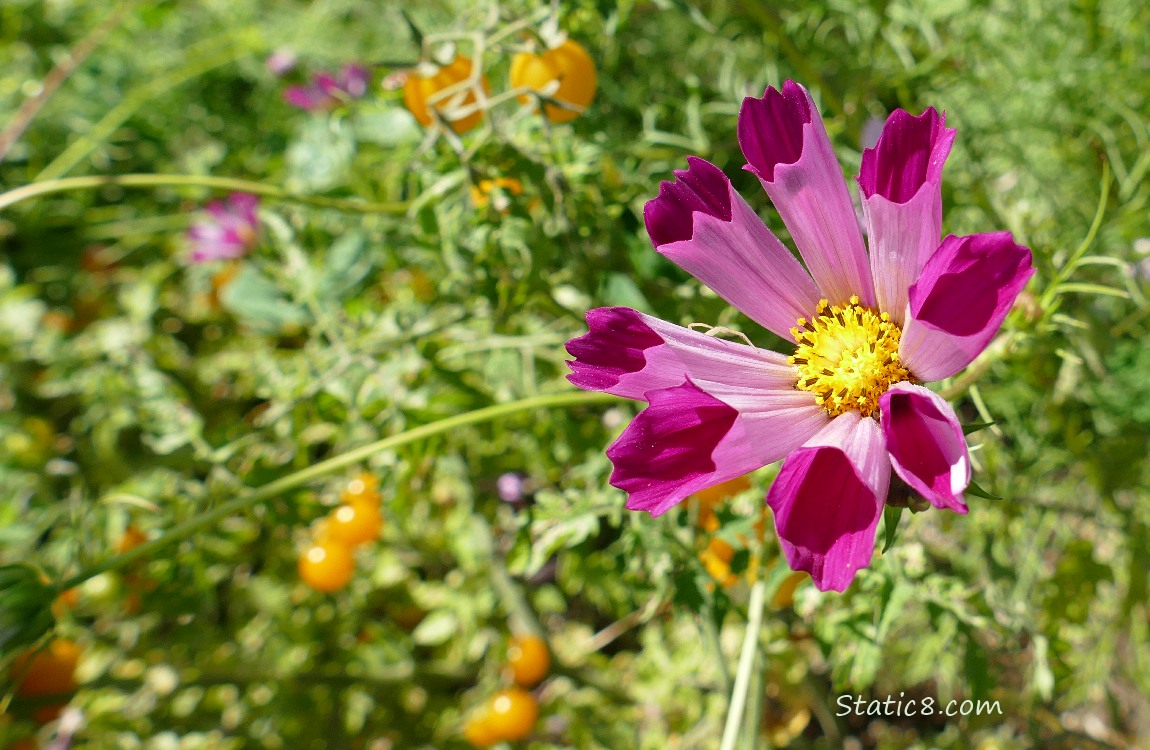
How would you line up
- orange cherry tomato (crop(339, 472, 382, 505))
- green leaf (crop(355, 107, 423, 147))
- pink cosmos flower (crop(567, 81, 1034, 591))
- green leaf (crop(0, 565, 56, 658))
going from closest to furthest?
pink cosmos flower (crop(567, 81, 1034, 591)), green leaf (crop(0, 565, 56, 658)), green leaf (crop(355, 107, 423, 147)), orange cherry tomato (crop(339, 472, 382, 505))

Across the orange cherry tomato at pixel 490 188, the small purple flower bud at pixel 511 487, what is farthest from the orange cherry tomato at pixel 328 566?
the orange cherry tomato at pixel 490 188

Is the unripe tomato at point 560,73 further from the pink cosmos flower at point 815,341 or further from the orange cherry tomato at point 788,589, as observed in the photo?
the orange cherry tomato at point 788,589

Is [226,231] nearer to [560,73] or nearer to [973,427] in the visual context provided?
[560,73]

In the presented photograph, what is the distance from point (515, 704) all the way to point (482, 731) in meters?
0.06

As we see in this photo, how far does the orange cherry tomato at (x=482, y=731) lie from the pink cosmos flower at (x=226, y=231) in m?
0.83

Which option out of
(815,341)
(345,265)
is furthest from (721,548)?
(345,265)

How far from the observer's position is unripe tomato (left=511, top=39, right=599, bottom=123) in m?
0.69

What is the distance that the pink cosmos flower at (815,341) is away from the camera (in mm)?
400

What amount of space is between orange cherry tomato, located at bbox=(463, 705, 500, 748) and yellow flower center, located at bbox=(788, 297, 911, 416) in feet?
2.28

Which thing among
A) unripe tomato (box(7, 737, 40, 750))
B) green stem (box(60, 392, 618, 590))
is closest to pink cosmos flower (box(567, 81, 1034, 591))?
green stem (box(60, 392, 618, 590))

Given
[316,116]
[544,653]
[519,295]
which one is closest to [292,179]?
[316,116]

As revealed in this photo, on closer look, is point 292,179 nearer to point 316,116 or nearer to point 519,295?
point 316,116

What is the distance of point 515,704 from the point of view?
1009 millimetres

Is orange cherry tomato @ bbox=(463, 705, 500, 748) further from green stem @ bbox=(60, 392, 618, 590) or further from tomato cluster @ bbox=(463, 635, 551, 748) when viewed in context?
green stem @ bbox=(60, 392, 618, 590)
